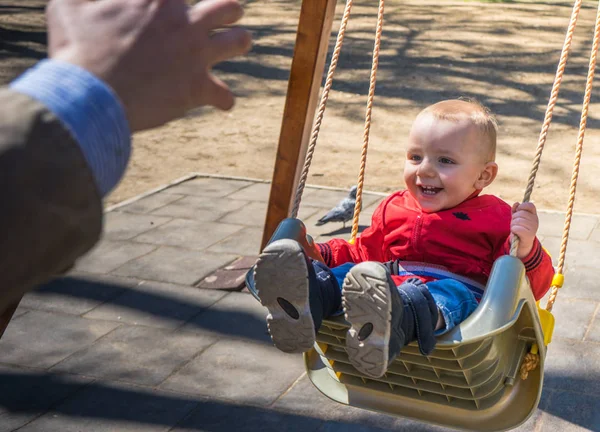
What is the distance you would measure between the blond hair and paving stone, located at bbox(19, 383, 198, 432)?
155 cm

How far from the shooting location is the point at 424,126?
262 centimetres

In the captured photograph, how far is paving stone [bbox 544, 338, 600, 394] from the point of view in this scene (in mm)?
3605

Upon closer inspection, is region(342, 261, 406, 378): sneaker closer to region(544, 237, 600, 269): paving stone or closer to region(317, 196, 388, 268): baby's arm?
region(317, 196, 388, 268): baby's arm

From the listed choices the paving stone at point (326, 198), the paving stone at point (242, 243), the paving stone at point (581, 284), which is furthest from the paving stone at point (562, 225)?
the paving stone at point (242, 243)

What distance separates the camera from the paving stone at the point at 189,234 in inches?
212

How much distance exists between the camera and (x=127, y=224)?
5.76 m

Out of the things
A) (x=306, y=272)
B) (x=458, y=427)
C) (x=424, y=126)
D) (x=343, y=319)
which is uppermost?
(x=424, y=126)

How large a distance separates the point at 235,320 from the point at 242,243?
3.69 feet

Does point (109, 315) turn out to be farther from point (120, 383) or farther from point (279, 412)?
point (279, 412)

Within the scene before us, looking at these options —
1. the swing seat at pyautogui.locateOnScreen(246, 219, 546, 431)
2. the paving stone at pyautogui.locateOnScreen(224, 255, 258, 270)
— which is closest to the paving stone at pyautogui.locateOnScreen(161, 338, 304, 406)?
the paving stone at pyautogui.locateOnScreen(224, 255, 258, 270)

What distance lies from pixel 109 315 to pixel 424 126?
89.8 inches

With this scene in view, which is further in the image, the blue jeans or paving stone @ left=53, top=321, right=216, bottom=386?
paving stone @ left=53, top=321, right=216, bottom=386

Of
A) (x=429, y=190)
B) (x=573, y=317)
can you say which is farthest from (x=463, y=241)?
(x=573, y=317)

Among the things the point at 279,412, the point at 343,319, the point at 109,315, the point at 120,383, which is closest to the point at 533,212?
the point at 343,319
